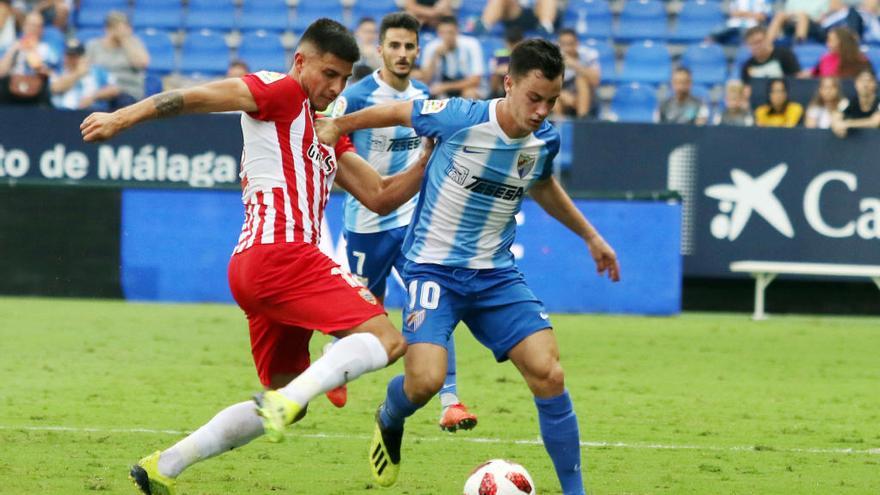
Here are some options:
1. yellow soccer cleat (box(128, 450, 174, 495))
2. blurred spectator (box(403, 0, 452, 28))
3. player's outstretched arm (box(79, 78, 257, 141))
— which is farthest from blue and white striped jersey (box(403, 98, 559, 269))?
blurred spectator (box(403, 0, 452, 28))

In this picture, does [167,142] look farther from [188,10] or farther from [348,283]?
[348,283]

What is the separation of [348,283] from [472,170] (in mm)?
972

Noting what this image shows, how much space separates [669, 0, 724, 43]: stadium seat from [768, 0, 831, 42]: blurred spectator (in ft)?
3.07

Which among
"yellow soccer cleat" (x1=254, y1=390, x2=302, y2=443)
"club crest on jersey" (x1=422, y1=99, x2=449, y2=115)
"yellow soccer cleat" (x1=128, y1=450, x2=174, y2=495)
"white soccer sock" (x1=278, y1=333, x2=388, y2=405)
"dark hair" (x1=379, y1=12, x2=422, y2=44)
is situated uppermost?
"dark hair" (x1=379, y1=12, x2=422, y2=44)

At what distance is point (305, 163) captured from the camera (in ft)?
20.8

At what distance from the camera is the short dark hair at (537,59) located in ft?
21.2

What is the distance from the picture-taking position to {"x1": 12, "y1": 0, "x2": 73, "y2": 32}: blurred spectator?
19.8m

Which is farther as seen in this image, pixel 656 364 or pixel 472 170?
pixel 656 364

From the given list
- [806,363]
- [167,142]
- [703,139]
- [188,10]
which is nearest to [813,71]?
[703,139]

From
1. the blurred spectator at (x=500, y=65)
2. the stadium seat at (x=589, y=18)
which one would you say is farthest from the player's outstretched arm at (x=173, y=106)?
the stadium seat at (x=589, y=18)

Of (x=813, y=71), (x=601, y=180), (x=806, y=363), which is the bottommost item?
(x=806, y=363)

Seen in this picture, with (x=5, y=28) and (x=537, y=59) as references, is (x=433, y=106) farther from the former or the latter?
(x=5, y=28)

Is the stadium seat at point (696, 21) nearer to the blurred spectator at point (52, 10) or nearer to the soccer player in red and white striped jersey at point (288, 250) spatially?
the blurred spectator at point (52, 10)

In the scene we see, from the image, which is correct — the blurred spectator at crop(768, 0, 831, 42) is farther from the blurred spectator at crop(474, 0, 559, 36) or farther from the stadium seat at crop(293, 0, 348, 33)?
the stadium seat at crop(293, 0, 348, 33)
